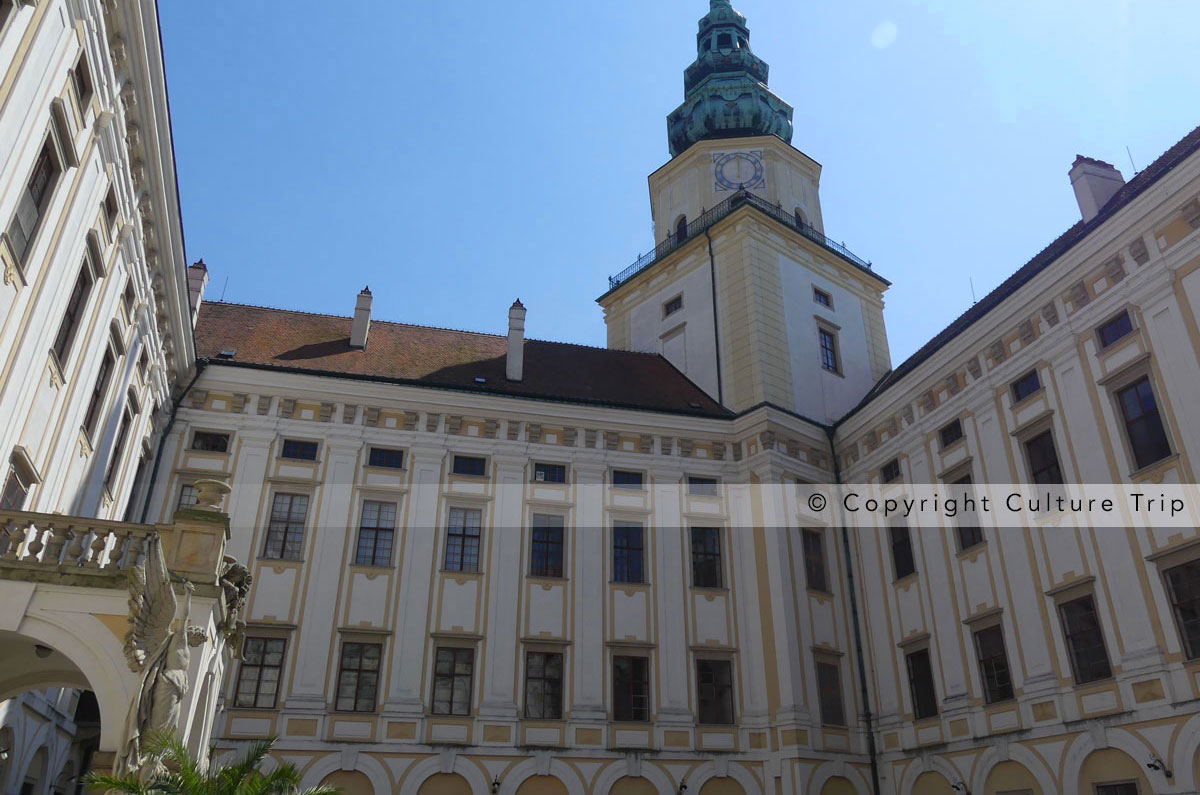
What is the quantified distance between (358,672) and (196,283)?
485 inches

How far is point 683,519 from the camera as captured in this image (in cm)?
2588

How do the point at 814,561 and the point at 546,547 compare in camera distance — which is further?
the point at 814,561

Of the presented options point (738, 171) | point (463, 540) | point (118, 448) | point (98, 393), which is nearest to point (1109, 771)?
point (463, 540)

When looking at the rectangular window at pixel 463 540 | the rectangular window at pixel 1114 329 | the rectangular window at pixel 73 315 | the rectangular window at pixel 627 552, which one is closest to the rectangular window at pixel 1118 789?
the rectangular window at pixel 1114 329

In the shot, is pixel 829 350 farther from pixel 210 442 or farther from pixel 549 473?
pixel 210 442

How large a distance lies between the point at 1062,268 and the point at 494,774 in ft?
54.7

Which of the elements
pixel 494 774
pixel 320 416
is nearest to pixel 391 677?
pixel 494 774

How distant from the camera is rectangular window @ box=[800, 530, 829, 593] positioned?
25.1 metres

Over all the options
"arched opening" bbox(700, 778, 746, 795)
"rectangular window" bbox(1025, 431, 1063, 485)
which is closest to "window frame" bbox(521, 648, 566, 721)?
"arched opening" bbox(700, 778, 746, 795)

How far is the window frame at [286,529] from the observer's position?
76.0 ft

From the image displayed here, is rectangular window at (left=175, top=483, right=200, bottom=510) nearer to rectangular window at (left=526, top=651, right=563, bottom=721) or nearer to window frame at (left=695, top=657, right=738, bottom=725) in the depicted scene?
rectangular window at (left=526, top=651, right=563, bottom=721)

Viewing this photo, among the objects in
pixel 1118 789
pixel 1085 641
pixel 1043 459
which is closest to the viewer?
pixel 1118 789

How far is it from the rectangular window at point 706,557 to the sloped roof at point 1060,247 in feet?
17.4

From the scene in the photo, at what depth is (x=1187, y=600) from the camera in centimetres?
1661
